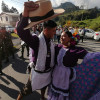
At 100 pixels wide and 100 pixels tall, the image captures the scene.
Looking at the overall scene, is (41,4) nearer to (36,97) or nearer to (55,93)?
(55,93)

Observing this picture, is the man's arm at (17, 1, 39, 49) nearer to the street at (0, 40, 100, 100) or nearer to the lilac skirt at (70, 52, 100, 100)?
the lilac skirt at (70, 52, 100, 100)

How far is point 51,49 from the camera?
156 cm

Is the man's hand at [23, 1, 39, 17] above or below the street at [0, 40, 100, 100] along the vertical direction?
above

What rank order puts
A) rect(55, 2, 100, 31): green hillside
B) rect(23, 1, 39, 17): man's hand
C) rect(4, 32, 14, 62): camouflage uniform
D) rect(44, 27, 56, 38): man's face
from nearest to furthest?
rect(23, 1, 39, 17): man's hand → rect(44, 27, 56, 38): man's face → rect(4, 32, 14, 62): camouflage uniform → rect(55, 2, 100, 31): green hillside

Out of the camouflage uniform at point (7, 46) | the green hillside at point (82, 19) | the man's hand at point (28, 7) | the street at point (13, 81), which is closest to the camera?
the man's hand at point (28, 7)

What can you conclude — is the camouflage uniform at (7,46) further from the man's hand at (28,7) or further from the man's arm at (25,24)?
the man's hand at (28,7)

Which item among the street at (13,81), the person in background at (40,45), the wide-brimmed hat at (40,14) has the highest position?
the wide-brimmed hat at (40,14)

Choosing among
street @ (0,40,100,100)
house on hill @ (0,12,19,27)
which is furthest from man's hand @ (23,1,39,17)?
house on hill @ (0,12,19,27)

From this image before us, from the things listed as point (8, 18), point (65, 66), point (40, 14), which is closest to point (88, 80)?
point (65, 66)

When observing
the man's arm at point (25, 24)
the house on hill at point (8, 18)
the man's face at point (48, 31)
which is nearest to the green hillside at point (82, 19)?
the house on hill at point (8, 18)

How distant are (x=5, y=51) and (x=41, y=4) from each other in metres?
3.77

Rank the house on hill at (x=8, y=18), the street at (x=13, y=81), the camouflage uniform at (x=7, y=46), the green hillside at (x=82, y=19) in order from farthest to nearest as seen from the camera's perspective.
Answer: the green hillside at (x=82, y=19)
the house on hill at (x=8, y=18)
the camouflage uniform at (x=7, y=46)
the street at (x=13, y=81)

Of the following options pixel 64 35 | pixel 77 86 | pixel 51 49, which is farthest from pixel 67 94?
pixel 64 35

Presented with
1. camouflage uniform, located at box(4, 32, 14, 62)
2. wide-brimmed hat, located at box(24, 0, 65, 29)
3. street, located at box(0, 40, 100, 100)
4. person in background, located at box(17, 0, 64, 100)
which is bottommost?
street, located at box(0, 40, 100, 100)
